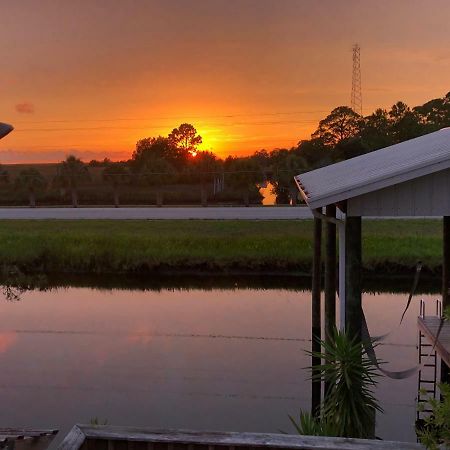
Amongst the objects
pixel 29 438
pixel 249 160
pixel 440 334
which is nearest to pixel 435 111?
pixel 249 160

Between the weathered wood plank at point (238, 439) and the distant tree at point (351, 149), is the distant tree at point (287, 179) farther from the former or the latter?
the weathered wood plank at point (238, 439)

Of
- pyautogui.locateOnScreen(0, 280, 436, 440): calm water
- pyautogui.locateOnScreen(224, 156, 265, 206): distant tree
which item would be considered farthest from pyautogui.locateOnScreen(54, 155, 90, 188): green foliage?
pyautogui.locateOnScreen(0, 280, 436, 440): calm water

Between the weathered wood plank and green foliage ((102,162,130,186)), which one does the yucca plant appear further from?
green foliage ((102,162,130,186))

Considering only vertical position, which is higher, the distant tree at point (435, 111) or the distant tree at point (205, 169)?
the distant tree at point (435, 111)

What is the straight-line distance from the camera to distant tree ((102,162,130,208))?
57.5 meters

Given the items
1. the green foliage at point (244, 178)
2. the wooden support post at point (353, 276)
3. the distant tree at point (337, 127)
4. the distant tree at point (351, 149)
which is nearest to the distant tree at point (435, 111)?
the distant tree at point (337, 127)

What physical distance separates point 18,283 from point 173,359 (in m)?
12.4

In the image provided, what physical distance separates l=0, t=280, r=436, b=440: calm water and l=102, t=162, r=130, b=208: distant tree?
35.1m

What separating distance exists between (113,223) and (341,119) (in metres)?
41.5

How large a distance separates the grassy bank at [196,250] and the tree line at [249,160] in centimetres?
2164

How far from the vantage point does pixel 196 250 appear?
28.9 m

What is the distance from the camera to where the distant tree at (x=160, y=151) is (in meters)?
78.0

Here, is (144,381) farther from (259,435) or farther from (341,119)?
(341,119)

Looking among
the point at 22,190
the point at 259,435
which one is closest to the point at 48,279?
the point at 259,435
